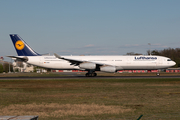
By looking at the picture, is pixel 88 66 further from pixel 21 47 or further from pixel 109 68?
pixel 21 47

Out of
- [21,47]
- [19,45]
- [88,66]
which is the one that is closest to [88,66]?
[88,66]

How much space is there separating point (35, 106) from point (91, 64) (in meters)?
27.9

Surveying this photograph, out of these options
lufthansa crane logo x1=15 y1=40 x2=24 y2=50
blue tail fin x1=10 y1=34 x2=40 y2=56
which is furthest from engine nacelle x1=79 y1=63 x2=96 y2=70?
lufthansa crane logo x1=15 y1=40 x2=24 y2=50

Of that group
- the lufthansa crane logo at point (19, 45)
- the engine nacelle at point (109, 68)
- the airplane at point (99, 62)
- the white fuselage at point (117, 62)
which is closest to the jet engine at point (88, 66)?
the airplane at point (99, 62)

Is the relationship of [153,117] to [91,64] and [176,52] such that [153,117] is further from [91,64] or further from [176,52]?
[176,52]

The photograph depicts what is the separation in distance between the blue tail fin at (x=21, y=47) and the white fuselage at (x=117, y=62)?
1.60 m

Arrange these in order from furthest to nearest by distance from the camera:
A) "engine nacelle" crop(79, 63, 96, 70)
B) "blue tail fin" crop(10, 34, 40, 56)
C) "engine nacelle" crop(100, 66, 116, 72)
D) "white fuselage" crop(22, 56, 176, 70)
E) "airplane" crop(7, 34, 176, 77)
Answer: "blue tail fin" crop(10, 34, 40, 56)
"white fuselage" crop(22, 56, 176, 70)
"airplane" crop(7, 34, 176, 77)
"engine nacelle" crop(79, 63, 96, 70)
"engine nacelle" crop(100, 66, 116, 72)

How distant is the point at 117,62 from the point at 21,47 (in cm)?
1949

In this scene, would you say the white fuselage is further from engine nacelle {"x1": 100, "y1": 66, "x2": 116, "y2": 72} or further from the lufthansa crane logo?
the lufthansa crane logo

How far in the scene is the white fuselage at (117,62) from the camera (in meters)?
42.8

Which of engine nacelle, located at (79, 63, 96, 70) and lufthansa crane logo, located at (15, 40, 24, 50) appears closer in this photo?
engine nacelle, located at (79, 63, 96, 70)

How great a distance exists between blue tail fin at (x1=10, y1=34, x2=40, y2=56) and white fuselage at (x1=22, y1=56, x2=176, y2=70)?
5.24 feet

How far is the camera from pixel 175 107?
40.7 ft

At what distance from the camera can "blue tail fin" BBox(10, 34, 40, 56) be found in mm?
45469
